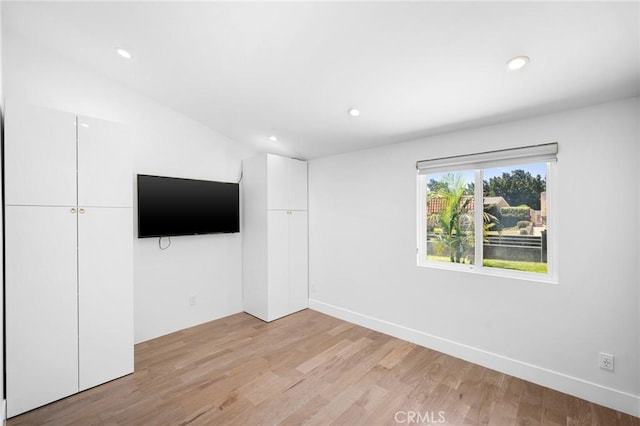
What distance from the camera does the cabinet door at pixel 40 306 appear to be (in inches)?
78.0

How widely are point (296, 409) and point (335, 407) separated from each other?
29 cm

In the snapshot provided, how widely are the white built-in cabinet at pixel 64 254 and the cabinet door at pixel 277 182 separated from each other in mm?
1608

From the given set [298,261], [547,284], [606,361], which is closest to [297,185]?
[298,261]

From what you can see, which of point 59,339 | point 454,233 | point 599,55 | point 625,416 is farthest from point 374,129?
point 59,339

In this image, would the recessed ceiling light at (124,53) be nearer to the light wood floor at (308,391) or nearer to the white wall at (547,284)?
the white wall at (547,284)

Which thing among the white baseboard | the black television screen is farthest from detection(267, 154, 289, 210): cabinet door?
the white baseboard

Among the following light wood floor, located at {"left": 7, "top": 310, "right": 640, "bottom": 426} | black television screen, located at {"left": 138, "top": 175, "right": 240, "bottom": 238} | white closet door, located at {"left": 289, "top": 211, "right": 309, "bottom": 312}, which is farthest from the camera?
white closet door, located at {"left": 289, "top": 211, "right": 309, "bottom": 312}

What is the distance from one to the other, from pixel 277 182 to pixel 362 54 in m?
2.17

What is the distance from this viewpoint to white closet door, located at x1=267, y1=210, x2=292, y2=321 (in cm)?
368

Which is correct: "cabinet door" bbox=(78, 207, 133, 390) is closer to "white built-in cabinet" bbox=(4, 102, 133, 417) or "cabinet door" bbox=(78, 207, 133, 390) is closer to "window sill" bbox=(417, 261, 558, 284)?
"white built-in cabinet" bbox=(4, 102, 133, 417)

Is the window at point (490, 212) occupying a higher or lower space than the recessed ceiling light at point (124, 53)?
lower

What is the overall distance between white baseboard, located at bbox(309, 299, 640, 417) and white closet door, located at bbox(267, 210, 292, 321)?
1.06 meters

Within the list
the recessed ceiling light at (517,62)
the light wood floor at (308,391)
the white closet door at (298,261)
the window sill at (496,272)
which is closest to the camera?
the recessed ceiling light at (517,62)

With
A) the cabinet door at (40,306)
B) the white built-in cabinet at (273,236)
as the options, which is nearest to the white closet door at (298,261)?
the white built-in cabinet at (273,236)
